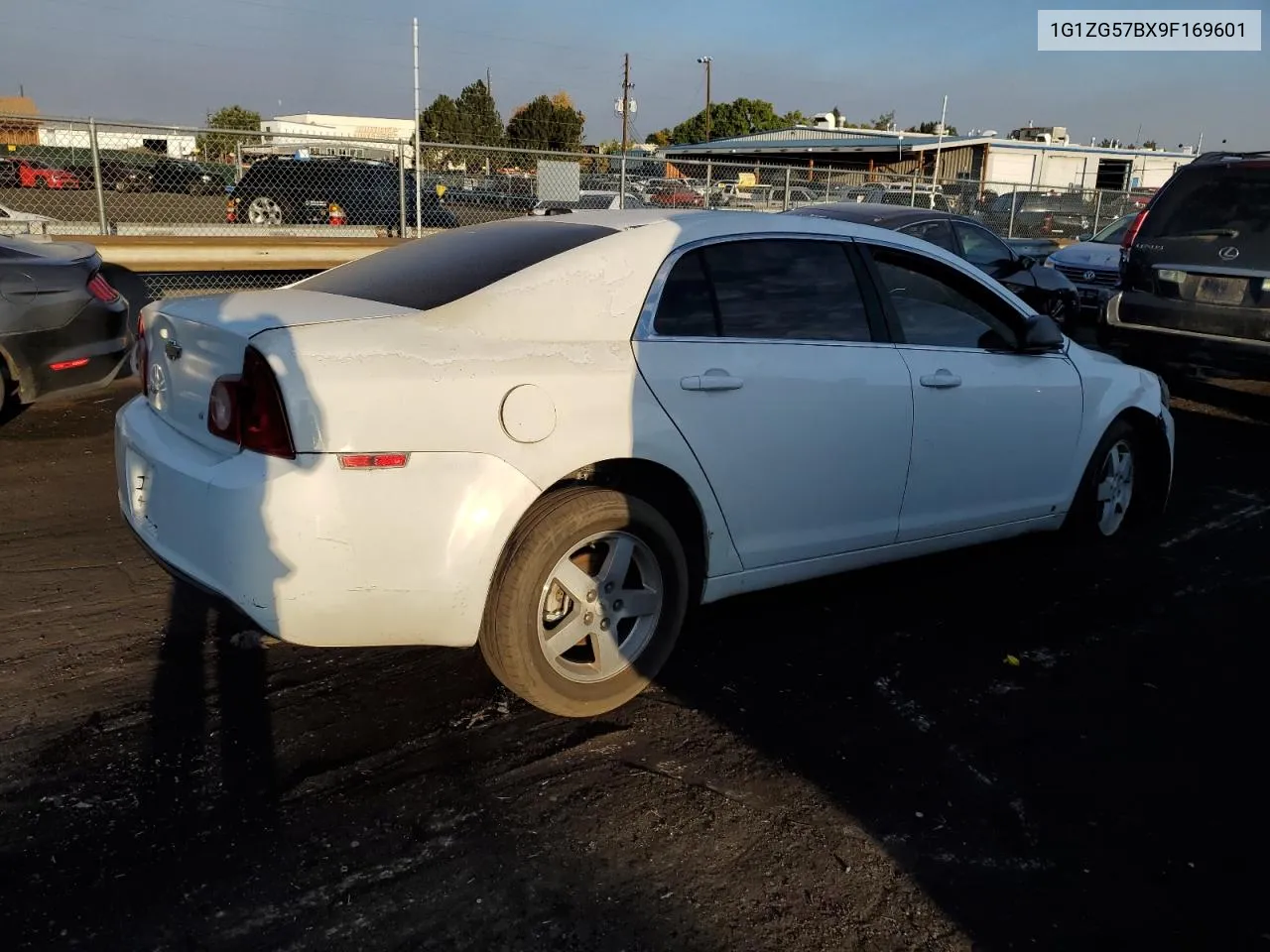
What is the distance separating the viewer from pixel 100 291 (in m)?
7.01

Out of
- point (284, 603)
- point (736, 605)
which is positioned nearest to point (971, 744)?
point (736, 605)

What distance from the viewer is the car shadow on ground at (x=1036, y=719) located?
267 cm

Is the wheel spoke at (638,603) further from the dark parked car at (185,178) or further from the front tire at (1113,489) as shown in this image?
the dark parked car at (185,178)

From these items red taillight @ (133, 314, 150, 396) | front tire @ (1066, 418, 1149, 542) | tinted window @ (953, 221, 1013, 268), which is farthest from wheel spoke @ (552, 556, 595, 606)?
tinted window @ (953, 221, 1013, 268)

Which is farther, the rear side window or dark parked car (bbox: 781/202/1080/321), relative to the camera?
dark parked car (bbox: 781/202/1080/321)

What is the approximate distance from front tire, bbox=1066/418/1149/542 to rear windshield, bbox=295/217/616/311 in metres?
2.82

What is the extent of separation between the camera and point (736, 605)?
441 cm

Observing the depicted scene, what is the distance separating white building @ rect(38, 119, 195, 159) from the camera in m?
10.4

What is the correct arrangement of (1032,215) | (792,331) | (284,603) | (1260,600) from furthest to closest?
1. (1032,215)
2. (1260,600)
3. (792,331)
4. (284,603)

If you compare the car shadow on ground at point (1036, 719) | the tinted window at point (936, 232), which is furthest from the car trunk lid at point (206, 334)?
the tinted window at point (936, 232)

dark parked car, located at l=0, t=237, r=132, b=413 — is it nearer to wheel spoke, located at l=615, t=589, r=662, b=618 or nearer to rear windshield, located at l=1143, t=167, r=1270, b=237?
wheel spoke, located at l=615, t=589, r=662, b=618

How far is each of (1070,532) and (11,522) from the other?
17.1 ft

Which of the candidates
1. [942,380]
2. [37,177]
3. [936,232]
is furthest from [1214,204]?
[37,177]

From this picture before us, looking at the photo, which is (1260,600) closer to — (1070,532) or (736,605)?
(1070,532)
